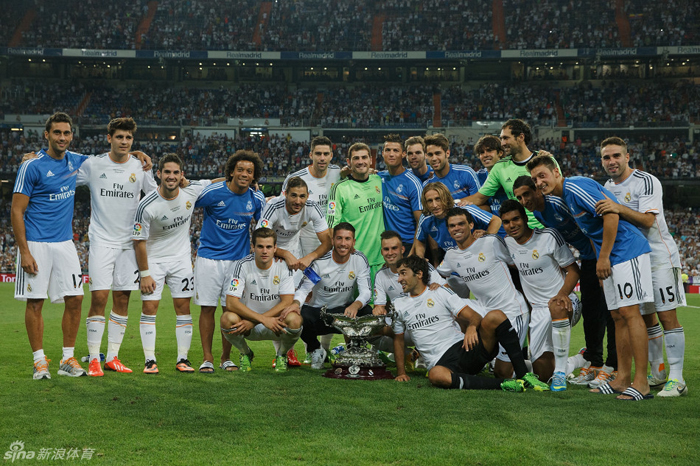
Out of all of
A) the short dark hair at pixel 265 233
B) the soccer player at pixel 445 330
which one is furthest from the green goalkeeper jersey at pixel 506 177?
the short dark hair at pixel 265 233

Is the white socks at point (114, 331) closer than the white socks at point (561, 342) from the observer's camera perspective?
No

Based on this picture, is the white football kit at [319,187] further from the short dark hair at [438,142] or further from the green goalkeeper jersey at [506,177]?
the green goalkeeper jersey at [506,177]

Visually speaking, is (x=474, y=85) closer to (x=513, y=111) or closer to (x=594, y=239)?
(x=513, y=111)

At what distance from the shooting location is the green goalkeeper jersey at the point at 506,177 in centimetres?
711

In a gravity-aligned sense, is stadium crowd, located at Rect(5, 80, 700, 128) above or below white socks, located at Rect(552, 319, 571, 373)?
above

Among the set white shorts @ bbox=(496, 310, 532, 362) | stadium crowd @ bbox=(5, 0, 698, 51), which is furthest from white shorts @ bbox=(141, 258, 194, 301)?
stadium crowd @ bbox=(5, 0, 698, 51)

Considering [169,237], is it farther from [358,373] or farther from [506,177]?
[506,177]

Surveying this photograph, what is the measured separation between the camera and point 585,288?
265 inches

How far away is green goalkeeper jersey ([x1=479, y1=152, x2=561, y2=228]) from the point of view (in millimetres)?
7105

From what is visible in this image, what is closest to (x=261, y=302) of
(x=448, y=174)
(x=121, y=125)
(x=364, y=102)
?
(x=121, y=125)

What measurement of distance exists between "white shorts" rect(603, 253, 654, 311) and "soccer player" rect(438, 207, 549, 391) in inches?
46.5

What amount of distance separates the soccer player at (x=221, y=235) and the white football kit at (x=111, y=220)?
29.4 inches

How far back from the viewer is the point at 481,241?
21.9ft

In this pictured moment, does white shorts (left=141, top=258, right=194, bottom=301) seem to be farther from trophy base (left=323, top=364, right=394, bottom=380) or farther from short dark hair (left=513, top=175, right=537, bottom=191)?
short dark hair (left=513, top=175, right=537, bottom=191)
